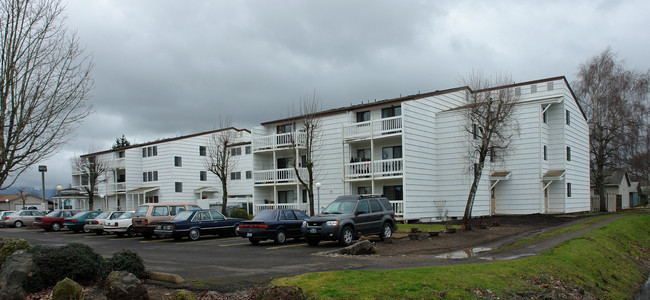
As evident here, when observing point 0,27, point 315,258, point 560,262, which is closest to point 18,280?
point 0,27

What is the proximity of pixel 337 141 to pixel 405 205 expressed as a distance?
745 cm

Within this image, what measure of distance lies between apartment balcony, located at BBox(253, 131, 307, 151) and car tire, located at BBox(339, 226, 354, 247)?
14880mm

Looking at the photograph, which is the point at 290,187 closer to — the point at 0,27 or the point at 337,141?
the point at 337,141

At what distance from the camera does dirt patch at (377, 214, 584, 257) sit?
1678 centimetres

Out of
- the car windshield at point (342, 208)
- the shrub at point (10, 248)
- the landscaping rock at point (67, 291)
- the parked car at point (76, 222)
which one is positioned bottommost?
the parked car at point (76, 222)

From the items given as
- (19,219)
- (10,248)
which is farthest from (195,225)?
(19,219)

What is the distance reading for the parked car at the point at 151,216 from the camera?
23938 millimetres

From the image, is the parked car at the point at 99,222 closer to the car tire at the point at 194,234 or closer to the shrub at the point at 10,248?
the car tire at the point at 194,234

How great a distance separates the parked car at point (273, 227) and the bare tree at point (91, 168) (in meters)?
32.8

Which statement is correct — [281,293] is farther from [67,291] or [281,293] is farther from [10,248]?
[10,248]

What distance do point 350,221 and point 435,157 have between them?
15.8m

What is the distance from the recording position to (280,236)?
66.1 feet

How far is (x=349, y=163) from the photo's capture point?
106 feet

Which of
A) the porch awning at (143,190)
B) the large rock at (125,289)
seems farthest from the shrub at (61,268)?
the porch awning at (143,190)
